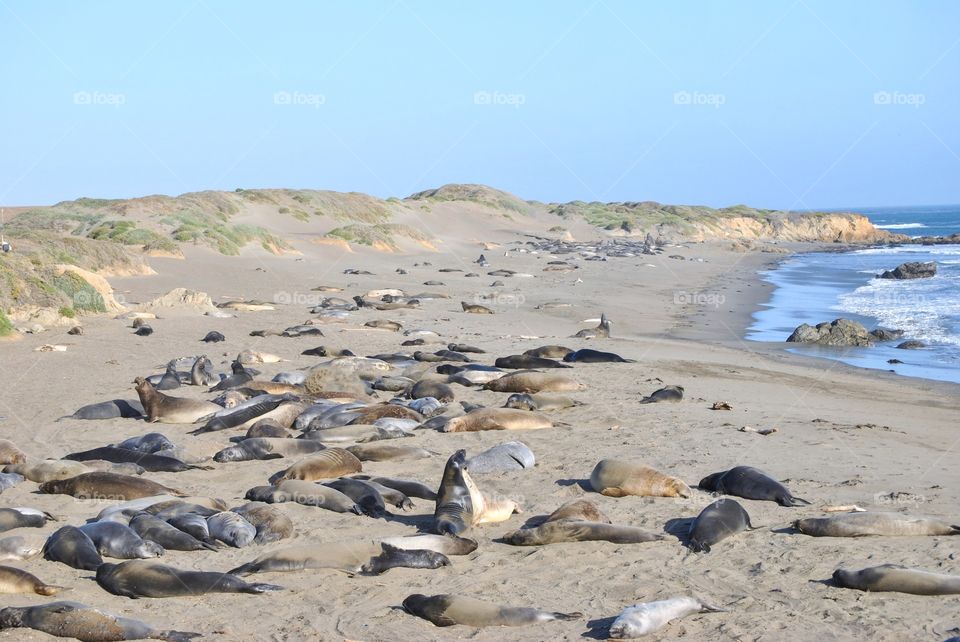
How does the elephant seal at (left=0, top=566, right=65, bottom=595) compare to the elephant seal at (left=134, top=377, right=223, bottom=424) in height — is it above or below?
below

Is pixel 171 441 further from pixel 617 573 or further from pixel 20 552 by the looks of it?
pixel 617 573

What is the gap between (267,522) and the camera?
5426 millimetres

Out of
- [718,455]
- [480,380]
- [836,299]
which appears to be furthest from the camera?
[836,299]

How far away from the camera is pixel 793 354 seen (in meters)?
14.2

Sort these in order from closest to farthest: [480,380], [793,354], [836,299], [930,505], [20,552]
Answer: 1. [20,552]
2. [930,505]
3. [480,380]
4. [793,354]
5. [836,299]

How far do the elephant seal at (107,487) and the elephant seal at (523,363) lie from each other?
5.82 meters

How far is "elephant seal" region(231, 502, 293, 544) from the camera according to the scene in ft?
17.6

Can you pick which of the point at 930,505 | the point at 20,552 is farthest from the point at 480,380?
the point at 20,552

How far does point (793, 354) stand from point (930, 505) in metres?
8.53

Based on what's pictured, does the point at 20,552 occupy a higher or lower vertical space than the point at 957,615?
higher

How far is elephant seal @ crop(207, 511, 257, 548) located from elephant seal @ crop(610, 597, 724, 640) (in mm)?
2223

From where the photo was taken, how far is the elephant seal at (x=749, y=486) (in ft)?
19.8

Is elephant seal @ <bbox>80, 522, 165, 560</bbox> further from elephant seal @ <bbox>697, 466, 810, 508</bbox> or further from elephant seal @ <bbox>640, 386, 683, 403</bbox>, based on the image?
elephant seal @ <bbox>640, 386, 683, 403</bbox>

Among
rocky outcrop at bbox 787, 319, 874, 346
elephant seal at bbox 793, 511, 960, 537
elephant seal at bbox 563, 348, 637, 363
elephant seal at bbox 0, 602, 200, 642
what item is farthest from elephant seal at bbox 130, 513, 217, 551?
rocky outcrop at bbox 787, 319, 874, 346
